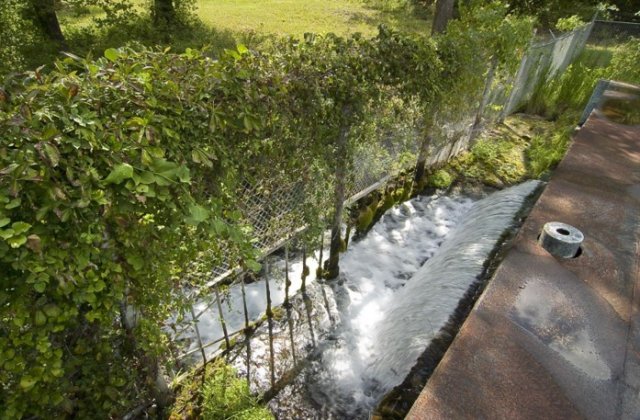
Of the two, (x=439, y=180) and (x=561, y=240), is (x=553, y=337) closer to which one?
(x=561, y=240)

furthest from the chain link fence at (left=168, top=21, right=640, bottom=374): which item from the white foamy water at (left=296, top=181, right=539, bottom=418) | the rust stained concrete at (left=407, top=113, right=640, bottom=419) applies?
the rust stained concrete at (left=407, top=113, right=640, bottom=419)

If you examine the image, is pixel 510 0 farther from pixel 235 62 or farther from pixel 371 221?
pixel 235 62

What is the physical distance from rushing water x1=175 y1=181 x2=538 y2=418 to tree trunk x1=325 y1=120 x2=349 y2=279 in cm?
20

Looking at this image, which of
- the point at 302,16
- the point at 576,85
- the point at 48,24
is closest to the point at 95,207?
the point at 48,24

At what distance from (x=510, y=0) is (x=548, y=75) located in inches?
413

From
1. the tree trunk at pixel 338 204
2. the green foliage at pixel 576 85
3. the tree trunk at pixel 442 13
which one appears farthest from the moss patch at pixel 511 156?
the tree trunk at pixel 442 13

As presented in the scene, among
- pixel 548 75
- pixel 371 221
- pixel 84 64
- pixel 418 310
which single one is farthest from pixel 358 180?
pixel 548 75

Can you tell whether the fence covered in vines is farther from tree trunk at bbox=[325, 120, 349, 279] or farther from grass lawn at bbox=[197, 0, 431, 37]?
grass lawn at bbox=[197, 0, 431, 37]

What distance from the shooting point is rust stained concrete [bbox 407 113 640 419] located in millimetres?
1892

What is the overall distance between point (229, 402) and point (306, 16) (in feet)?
58.4

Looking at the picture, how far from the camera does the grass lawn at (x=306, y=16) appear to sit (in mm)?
15664

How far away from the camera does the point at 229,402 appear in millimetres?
3254

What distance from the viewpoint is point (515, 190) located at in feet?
20.3

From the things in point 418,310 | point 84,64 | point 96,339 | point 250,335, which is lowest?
point 250,335
